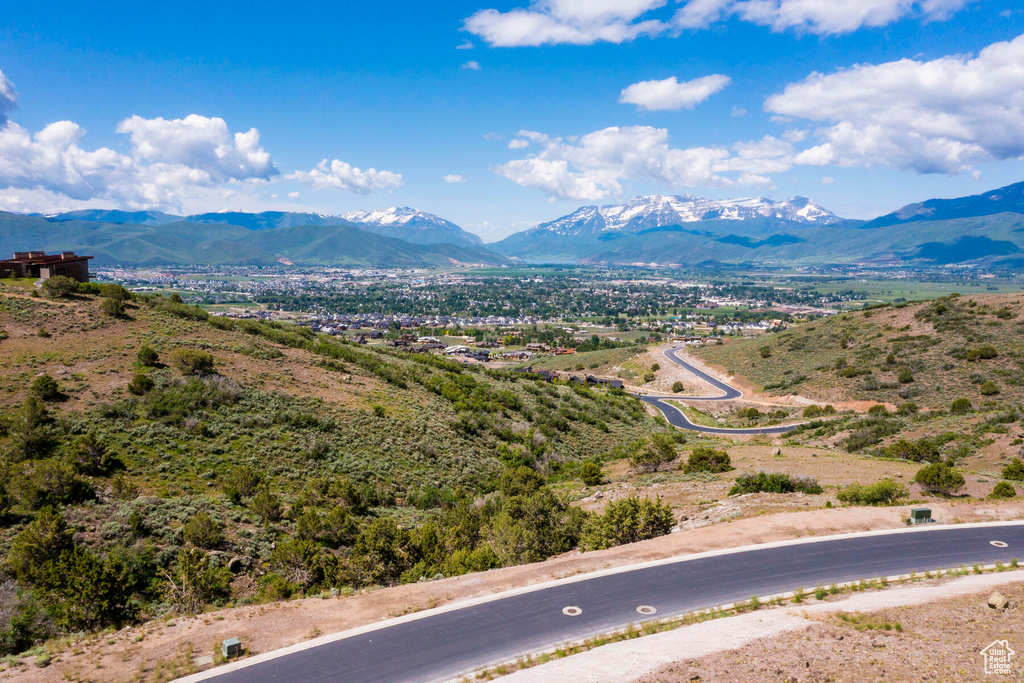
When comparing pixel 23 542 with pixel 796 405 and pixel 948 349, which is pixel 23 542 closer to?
pixel 796 405

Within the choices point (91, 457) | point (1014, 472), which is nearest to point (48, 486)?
point (91, 457)

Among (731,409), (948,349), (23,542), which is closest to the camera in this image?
(23,542)

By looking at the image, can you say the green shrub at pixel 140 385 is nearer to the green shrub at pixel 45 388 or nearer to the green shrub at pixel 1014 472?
the green shrub at pixel 45 388

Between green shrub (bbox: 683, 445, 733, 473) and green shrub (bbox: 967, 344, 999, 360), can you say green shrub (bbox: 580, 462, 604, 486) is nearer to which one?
green shrub (bbox: 683, 445, 733, 473)

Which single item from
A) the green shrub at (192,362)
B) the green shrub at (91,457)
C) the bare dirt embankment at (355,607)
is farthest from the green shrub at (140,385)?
the bare dirt embankment at (355,607)

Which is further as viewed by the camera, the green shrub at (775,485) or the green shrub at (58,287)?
the green shrub at (58,287)

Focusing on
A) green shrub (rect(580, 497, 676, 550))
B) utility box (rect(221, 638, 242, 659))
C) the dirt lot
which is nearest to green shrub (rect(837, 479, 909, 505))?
green shrub (rect(580, 497, 676, 550))

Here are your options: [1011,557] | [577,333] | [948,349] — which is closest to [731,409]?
[948,349]

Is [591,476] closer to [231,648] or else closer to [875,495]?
[875,495]
